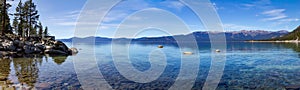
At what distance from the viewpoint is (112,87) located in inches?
997

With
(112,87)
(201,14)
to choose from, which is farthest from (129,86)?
(201,14)

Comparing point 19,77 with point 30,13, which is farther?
point 30,13

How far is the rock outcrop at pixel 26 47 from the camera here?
6333cm

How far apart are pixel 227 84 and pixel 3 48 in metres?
58.3

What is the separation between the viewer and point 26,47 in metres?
71.1

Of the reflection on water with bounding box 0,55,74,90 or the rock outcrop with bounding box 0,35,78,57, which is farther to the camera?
the rock outcrop with bounding box 0,35,78,57

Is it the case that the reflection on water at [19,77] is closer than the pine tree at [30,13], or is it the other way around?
the reflection on water at [19,77]

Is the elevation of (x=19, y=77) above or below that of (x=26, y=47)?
below

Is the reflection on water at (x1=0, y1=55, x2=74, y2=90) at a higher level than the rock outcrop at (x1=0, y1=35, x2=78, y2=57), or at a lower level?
lower

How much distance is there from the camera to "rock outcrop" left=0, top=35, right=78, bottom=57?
208 feet

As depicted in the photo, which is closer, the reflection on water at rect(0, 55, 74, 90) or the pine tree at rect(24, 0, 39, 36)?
the reflection on water at rect(0, 55, 74, 90)

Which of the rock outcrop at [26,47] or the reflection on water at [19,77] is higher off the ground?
the rock outcrop at [26,47]

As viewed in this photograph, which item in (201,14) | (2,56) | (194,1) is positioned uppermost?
(194,1)

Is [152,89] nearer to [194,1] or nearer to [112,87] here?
[112,87]
